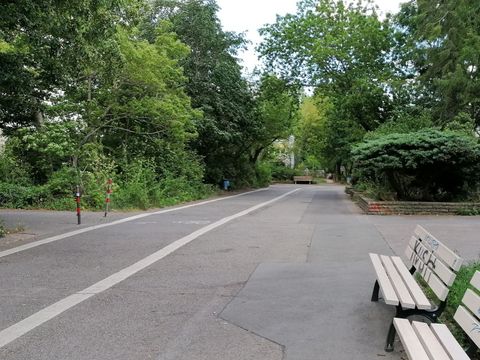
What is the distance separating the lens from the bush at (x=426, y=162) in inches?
657

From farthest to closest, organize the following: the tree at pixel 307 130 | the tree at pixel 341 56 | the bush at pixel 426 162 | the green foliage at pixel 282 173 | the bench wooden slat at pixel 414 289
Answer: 1. the green foliage at pixel 282 173
2. the tree at pixel 307 130
3. the tree at pixel 341 56
4. the bush at pixel 426 162
5. the bench wooden slat at pixel 414 289

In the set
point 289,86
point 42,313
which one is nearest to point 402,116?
point 289,86

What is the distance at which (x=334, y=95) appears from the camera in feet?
103

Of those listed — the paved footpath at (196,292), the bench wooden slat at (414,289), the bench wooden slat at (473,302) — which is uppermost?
the bench wooden slat at (473,302)

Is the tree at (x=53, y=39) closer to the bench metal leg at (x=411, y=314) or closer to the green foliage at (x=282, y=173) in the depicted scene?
the bench metal leg at (x=411, y=314)

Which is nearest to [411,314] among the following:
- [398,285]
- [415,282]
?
[398,285]

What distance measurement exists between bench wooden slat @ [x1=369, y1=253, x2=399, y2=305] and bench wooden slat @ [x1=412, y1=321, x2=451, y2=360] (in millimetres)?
607

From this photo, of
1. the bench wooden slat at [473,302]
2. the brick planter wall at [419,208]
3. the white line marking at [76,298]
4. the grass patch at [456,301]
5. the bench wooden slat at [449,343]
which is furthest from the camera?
the brick planter wall at [419,208]

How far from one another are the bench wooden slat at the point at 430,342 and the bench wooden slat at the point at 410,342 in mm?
30

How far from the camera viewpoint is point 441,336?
3678 millimetres

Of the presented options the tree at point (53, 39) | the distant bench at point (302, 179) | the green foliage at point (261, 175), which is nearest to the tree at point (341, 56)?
the green foliage at point (261, 175)

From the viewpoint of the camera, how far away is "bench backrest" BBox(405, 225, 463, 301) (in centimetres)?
457

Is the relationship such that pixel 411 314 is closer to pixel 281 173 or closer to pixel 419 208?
pixel 419 208

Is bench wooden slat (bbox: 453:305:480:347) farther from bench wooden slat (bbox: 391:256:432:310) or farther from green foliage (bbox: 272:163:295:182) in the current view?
green foliage (bbox: 272:163:295:182)
